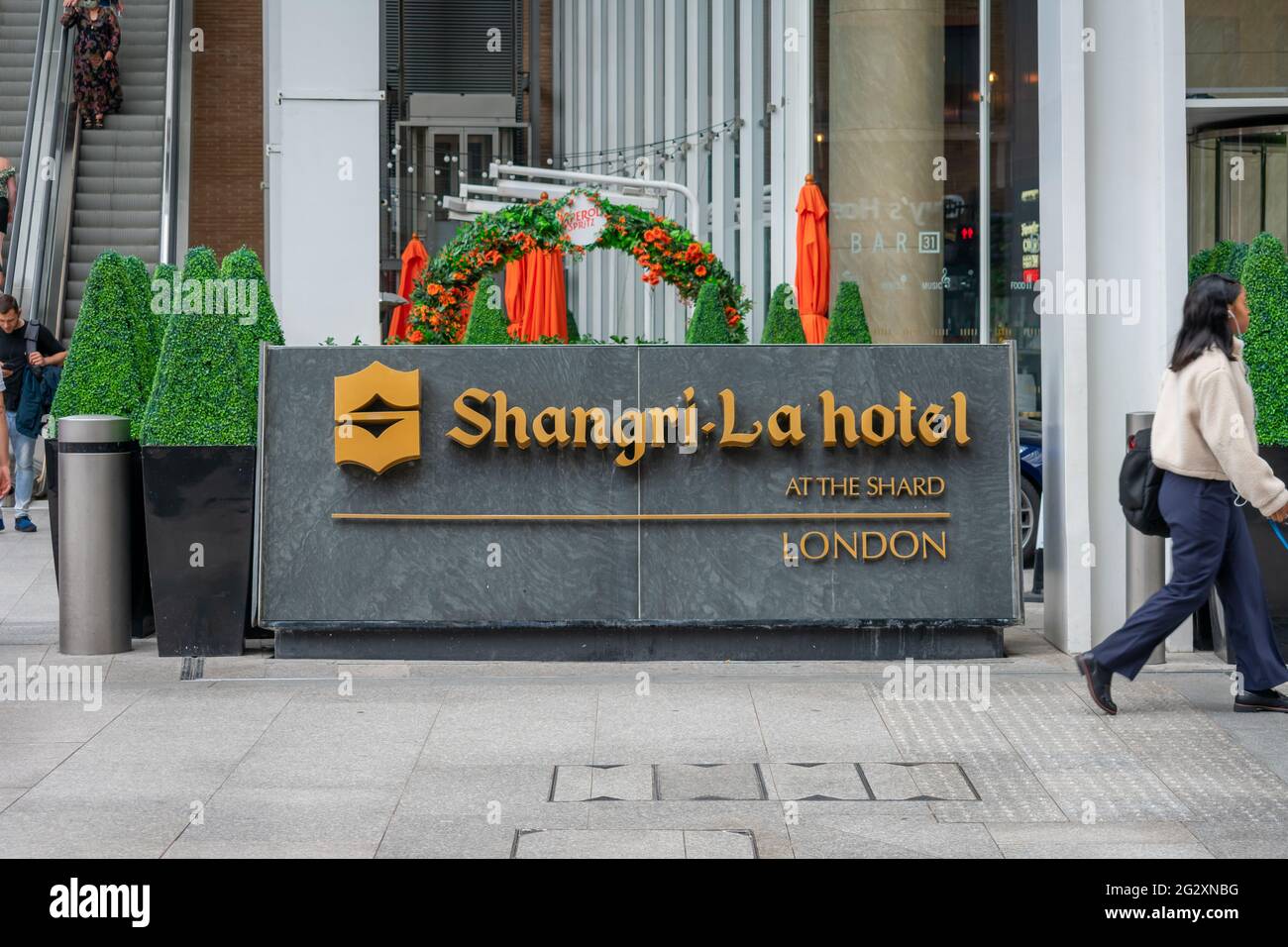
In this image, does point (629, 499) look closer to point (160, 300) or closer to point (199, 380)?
point (199, 380)

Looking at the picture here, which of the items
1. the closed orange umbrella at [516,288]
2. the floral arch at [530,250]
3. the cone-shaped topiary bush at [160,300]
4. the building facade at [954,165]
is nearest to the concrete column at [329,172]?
the building facade at [954,165]

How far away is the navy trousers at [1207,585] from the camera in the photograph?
7422 millimetres

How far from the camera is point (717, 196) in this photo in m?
18.9

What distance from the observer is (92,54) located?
2269 centimetres

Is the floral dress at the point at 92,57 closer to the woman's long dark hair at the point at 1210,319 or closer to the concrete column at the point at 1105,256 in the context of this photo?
the concrete column at the point at 1105,256

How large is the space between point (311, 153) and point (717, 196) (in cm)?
845

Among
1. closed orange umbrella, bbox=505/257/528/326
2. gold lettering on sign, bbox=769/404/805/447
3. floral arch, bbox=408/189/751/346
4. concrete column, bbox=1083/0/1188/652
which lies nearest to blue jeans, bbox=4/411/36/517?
floral arch, bbox=408/189/751/346

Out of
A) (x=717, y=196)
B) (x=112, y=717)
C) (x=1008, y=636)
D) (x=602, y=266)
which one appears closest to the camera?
(x=112, y=717)

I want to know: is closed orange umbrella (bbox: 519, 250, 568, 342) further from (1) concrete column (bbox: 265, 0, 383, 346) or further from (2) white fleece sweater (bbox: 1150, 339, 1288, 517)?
(2) white fleece sweater (bbox: 1150, 339, 1288, 517)

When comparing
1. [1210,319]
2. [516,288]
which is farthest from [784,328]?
[516,288]

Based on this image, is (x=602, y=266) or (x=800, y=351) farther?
(x=602, y=266)
